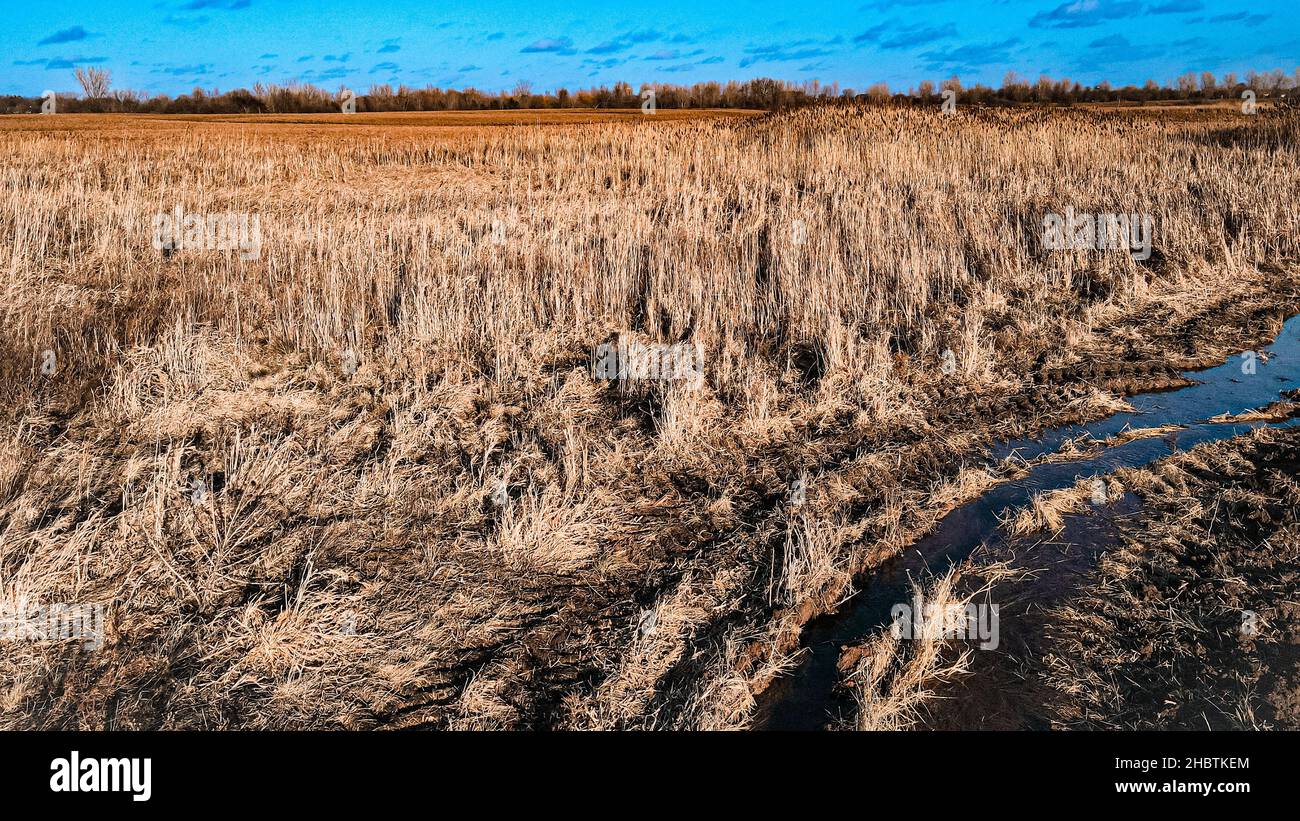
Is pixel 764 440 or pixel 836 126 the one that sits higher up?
pixel 836 126

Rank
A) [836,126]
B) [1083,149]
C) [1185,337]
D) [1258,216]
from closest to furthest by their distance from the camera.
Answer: [1185,337] → [1258,216] → [1083,149] → [836,126]

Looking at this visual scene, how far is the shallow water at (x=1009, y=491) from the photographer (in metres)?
3.23

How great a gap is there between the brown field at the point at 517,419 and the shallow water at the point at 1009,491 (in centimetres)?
13

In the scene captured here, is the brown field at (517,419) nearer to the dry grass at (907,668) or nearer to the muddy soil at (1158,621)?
the dry grass at (907,668)

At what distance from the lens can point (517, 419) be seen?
5.45 metres

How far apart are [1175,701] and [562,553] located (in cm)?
271

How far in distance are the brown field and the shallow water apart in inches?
5.3

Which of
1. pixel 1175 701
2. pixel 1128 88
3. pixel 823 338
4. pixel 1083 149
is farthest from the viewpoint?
pixel 1128 88

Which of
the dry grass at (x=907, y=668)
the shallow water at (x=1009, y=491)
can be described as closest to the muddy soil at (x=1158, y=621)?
the dry grass at (x=907, y=668)

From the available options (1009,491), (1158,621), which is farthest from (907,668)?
(1009,491)

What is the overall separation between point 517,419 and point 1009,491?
3233 mm

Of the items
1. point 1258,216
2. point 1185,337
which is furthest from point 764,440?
point 1258,216

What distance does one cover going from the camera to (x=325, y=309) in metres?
6.95
